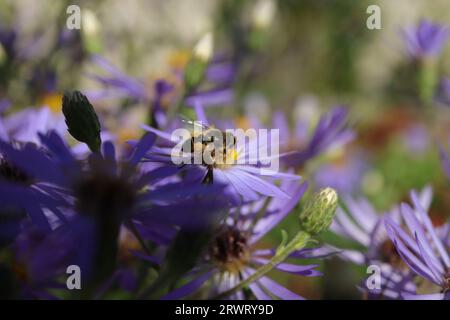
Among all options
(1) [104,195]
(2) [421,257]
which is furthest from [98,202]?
(2) [421,257]

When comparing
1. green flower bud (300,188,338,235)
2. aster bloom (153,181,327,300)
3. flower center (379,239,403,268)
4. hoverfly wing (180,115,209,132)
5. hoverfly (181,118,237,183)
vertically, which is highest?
hoverfly wing (180,115,209,132)

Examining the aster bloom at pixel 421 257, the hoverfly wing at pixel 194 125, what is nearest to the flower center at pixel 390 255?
the aster bloom at pixel 421 257

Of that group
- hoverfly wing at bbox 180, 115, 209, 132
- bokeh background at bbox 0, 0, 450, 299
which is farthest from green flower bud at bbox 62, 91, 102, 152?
bokeh background at bbox 0, 0, 450, 299

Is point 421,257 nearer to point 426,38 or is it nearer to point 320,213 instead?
point 320,213

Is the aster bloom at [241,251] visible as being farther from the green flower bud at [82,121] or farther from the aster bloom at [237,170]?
the green flower bud at [82,121]

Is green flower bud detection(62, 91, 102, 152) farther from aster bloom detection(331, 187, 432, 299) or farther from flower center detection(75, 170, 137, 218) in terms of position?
aster bloom detection(331, 187, 432, 299)
